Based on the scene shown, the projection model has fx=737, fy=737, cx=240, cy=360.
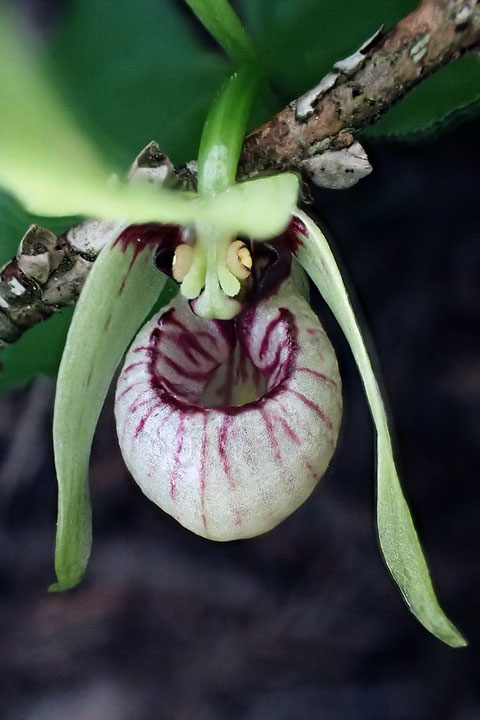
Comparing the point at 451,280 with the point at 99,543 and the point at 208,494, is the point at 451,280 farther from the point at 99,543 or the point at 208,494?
the point at 99,543

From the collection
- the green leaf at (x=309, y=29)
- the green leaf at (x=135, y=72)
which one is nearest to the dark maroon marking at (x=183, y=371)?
the green leaf at (x=135, y=72)

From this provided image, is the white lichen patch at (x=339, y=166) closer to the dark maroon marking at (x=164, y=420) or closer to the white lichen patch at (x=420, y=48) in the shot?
the white lichen patch at (x=420, y=48)

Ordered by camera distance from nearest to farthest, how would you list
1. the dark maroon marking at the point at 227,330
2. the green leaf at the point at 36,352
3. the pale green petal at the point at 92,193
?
the pale green petal at the point at 92,193
the dark maroon marking at the point at 227,330
the green leaf at the point at 36,352

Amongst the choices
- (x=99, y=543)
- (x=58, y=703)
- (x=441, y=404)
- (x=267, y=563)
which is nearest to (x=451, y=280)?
(x=441, y=404)

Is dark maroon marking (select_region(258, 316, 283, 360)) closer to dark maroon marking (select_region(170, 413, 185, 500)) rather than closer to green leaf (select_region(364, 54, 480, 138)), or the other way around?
dark maroon marking (select_region(170, 413, 185, 500))

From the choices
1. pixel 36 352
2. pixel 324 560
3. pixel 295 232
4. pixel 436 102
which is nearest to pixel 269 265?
pixel 295 232

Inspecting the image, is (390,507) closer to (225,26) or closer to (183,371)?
(183,371)
